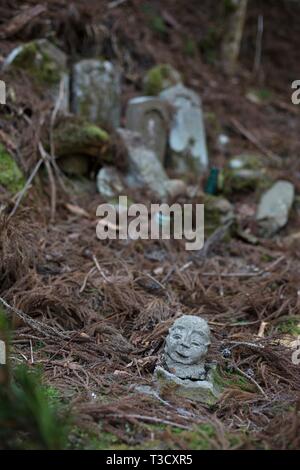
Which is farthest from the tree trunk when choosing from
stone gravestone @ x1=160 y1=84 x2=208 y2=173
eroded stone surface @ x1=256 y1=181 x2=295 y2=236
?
eroded stone surface @ x1=256 y1=181 x2=295 y2=236

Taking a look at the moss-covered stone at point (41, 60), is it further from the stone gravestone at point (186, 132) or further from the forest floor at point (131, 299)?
the stone gravestone at point (186, 132)

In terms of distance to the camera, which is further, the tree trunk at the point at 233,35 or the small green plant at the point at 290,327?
the tree trunk at the point at 233,35

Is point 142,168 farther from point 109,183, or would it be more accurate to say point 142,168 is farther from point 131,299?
point 131,299

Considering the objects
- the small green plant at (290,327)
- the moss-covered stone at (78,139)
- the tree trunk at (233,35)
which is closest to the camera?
the small green plant at (290,327)

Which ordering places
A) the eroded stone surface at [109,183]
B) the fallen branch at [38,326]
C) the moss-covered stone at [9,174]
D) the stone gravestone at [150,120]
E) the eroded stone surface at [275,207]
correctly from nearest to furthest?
1. the fallen branch at [38,326]
2. the moss-covered stone at [9,174]
3. the eroded stone surface at [109,183]
4. the eroded stone surface at [275,207]
5. the stone gravestone at [150,120]

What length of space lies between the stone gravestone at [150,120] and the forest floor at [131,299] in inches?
29.7

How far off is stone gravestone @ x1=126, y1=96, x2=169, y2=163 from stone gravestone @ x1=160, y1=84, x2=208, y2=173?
197 mm

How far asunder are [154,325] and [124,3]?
542cm

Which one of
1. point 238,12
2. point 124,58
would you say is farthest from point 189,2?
point 124,58

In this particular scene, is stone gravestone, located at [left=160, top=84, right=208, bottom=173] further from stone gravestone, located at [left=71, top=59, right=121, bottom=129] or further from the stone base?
the stone base

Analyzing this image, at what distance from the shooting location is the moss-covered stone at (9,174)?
4.21 metres

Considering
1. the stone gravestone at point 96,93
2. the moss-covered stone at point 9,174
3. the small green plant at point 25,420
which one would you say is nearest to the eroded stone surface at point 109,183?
the stone gravestone at point 96,93

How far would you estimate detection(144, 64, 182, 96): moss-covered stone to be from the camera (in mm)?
6445

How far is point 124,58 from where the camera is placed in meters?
6.61
